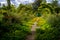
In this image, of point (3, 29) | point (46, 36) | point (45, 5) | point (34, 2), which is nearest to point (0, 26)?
point (3, 29)

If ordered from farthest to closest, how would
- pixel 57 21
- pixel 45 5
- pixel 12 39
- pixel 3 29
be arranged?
pixel 45 5
pixel 57 21
pixel 3 29
pixel 12 39

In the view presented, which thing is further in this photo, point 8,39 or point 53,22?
point 53,22

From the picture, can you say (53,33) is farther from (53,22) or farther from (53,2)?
(53,2)

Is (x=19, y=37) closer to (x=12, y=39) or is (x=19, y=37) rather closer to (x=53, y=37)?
(x=12, y=39)

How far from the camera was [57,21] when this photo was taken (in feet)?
45.9

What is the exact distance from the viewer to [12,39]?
10.1 metres

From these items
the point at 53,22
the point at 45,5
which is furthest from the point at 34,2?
the point at 53,22

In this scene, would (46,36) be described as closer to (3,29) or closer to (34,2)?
(3,29)

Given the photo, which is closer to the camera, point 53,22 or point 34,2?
point 53,22

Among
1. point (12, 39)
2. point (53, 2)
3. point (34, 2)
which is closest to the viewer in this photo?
point (12, 39)

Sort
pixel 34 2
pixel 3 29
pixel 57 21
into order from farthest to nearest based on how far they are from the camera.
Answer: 1. pixel 34 2
2. pixel 57 21
3. pixel 3 29

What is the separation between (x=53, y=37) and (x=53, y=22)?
12.4ft

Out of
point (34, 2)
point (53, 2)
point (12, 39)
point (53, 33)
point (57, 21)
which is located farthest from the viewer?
point (34, 2)

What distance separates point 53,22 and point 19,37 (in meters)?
4.17
